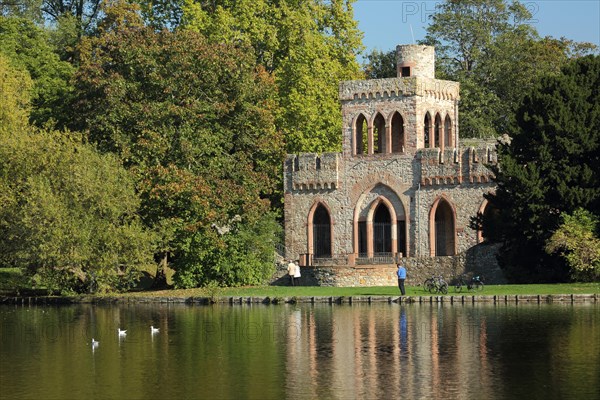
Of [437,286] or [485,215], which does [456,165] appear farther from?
[437,286]

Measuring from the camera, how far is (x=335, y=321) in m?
46.8

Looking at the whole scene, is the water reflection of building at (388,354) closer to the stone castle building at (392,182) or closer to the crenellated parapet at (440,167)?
the stone castle building at (392,182)

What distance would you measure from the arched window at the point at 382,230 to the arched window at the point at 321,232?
2.41 m

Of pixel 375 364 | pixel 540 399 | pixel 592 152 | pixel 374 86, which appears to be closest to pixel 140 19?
pixel 374 86

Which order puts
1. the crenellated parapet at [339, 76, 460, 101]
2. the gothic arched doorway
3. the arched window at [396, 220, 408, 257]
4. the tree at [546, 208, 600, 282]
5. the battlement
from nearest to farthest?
the tree at [546, 208, 600, 282], the battlement, the gothic arched doorway, the crenellated parapet at [339, 76, 460, 101], the arched window at [396, 220, 408, 257]

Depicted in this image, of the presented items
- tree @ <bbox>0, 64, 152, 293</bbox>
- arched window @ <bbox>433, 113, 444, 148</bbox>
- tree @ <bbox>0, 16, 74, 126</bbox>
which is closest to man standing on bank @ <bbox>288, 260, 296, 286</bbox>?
tree @ <bbox>0, 64, 152, 293</bbox>

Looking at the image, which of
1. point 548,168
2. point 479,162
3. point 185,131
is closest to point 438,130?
point 479,162

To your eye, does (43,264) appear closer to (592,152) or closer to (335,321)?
(335,321)

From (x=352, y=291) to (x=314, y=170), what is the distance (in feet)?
40.7

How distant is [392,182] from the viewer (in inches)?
2618

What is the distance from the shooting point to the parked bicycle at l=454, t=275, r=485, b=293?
179 feet

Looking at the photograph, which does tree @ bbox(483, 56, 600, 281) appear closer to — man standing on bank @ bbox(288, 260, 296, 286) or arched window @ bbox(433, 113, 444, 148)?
man standing on bank @ bbox(288, 260, 296, 286)

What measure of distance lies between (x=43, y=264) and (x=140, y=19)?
65.2 ft

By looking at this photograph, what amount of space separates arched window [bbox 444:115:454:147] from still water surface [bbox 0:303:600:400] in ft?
59.1
